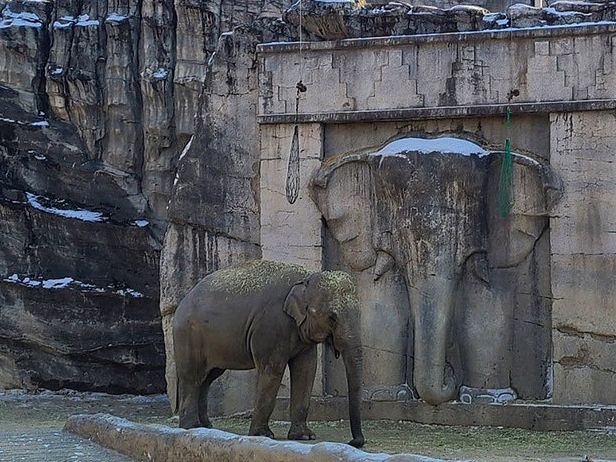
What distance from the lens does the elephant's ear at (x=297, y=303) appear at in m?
9.72

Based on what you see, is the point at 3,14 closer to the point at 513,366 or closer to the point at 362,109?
the point at 362,109

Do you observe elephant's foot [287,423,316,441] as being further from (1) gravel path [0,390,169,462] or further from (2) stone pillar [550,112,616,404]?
(2) stone pillar [550,112,616,404]

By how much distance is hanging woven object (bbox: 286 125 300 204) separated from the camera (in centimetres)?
1250

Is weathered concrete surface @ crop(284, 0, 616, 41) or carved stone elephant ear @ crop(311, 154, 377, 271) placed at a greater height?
weathered concrete surface @ crop(284, 0, 616, 41)

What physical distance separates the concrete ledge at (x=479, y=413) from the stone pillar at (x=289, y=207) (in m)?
0.25

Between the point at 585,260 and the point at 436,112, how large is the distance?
1873mm

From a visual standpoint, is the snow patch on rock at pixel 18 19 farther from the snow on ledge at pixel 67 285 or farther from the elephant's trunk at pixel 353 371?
the elephant's trunk at pixel 353 371

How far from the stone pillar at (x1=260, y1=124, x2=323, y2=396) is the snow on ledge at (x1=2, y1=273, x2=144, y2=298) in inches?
280

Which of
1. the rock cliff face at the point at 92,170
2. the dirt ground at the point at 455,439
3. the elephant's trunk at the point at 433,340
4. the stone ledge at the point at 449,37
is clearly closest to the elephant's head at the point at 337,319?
the dirt ground at the point at 455,439

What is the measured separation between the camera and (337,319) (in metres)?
9.61

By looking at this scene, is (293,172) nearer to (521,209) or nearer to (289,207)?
(289,207)

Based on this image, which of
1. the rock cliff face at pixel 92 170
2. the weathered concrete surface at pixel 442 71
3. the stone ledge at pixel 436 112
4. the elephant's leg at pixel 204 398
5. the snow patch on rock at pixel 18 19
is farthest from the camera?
the snow patch on rock at pixel 18 19

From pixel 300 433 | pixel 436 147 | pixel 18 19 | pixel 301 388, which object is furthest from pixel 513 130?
pixel 18 19

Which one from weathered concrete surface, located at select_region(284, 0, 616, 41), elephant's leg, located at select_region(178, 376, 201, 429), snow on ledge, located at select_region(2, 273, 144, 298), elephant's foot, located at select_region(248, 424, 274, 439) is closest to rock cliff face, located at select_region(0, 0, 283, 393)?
snow on ledge, located at select_region(2, 273, 144, 298)
